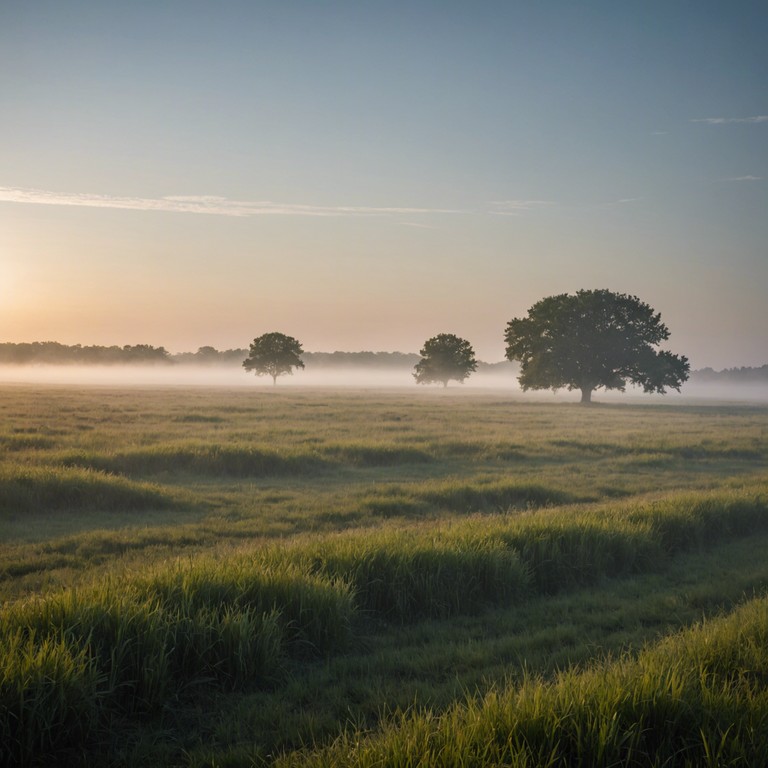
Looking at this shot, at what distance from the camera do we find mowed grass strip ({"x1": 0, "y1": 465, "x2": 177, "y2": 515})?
1430 cm

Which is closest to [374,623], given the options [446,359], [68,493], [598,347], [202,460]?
[68,493]

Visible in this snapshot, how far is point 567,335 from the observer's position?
6906 cm

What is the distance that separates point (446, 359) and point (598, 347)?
142ft

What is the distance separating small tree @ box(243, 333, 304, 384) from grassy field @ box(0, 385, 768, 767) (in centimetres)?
9370

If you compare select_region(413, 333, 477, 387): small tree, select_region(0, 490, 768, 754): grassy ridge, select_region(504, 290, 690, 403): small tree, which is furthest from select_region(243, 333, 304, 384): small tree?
select_region(0, 490, 768, 754): grassy ridge

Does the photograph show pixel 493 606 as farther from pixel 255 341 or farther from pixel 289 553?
pixel 255 341

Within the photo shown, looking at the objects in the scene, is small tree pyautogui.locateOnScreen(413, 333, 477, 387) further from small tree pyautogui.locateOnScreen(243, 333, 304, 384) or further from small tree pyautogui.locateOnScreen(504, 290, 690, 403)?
small tree pyautogui.locateOnScreen(504, 290, 690, 403)

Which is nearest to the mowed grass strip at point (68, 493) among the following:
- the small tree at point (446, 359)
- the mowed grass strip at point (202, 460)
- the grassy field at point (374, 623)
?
the grassy field at point (374, 623)

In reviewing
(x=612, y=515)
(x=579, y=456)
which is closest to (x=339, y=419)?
(x=579, y=456)

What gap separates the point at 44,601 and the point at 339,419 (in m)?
33.9

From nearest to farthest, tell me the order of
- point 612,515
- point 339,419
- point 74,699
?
point 74,699
point 612,515
point 339,419

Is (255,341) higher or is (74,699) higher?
(255,341)

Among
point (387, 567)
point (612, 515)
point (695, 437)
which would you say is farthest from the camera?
point (695, 437)

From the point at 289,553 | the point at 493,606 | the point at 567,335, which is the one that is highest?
the point at 567,335
